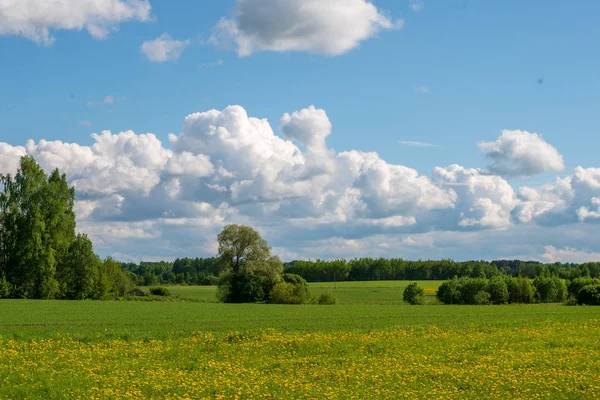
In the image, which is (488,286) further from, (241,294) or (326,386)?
(326,386)

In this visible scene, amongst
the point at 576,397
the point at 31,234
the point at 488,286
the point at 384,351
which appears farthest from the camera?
the point at 488,286

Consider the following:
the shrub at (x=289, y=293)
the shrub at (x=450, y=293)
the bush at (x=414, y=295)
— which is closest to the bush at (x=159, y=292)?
the shrub at (x=289, y=293)

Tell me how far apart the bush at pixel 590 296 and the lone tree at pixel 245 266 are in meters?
48.1

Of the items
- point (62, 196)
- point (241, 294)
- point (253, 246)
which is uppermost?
point (62, 196)

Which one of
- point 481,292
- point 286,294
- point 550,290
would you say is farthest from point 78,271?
point 550,290

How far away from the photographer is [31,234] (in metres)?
82.2

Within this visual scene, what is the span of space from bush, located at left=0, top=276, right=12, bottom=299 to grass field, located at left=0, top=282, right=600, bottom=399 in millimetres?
44290

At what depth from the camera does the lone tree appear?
9138 centimetres

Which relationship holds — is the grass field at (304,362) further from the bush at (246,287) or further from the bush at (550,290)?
the bush at (550,290)

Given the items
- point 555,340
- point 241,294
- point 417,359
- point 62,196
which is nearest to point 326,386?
point 417,359

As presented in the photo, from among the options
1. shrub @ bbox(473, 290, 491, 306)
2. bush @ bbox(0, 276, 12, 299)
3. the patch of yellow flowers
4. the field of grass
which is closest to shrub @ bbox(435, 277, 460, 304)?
shrub @ bbox(473, 290, 491, 306)

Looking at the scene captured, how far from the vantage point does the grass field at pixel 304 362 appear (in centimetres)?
1973

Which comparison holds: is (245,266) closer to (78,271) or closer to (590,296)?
(78,271)

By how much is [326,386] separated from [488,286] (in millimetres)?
92162
